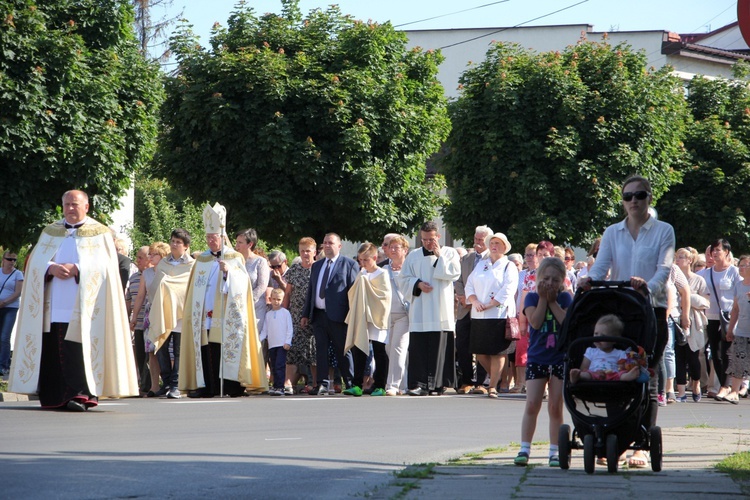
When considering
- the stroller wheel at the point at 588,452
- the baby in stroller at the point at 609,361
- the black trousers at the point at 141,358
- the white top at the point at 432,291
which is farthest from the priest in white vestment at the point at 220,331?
the stroller wheel at the point at 588,452

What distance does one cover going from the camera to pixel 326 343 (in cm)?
1677

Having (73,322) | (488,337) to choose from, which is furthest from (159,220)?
(73,322)

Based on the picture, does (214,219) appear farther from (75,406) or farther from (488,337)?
(75,406)

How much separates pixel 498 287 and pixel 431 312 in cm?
96

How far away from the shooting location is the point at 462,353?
57.1 feet

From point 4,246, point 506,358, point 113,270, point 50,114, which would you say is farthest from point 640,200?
point 4,246

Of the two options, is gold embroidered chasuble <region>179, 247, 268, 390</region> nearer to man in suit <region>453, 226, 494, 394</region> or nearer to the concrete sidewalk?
man in suit <region>453, 226, 494, 394</region>

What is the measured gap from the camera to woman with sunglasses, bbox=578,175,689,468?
28.1 feet

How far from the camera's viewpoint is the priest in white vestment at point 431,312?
16.7m

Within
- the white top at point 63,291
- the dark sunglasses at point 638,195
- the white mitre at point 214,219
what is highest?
the white mitre at point 214,219

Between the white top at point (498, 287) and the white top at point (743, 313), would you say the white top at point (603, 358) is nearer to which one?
the white top at point (498, 287)

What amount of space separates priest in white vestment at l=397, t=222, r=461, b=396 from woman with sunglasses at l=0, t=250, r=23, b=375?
20.9 feet

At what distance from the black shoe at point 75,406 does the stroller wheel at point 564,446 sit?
20.4 ft

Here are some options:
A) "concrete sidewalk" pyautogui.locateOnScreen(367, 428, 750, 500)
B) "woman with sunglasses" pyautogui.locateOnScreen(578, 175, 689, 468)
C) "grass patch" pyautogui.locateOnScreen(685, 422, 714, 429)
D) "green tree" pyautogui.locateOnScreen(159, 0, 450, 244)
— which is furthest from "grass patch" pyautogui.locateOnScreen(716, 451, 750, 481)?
"green tree" pyautogui.locateOnScreen(159, 0, 450, 244)
